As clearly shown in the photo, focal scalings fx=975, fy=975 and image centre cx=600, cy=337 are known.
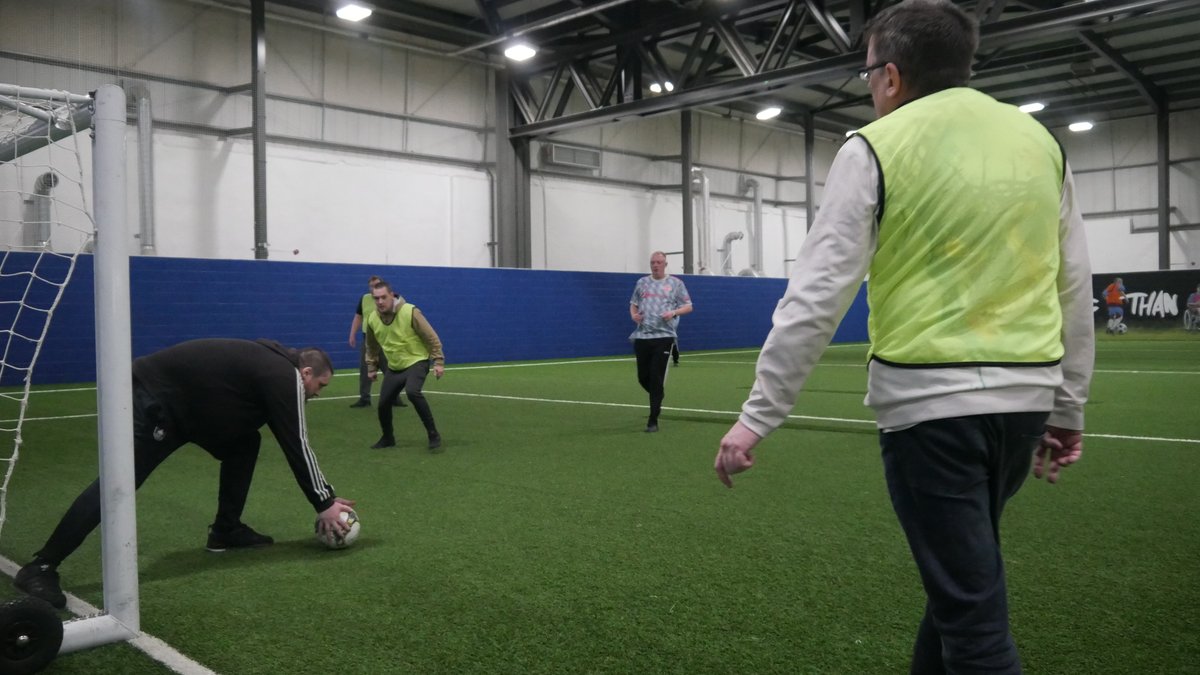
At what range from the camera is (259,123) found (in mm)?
17906

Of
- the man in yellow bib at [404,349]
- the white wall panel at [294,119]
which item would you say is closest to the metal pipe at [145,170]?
the white wall panel at [294,119]

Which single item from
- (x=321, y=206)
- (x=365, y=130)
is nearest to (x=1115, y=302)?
(x=365, y=130)

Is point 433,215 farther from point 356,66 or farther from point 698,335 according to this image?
point 698,335

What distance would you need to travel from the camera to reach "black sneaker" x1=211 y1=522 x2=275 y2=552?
4859 mm

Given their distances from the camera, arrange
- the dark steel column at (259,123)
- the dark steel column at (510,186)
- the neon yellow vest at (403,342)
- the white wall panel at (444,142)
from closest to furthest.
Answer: the neon yellow vest at (403,342) → the dark steel column at (259,123) → the white wall panel at (444,142) → the dark steel column at (510,186)

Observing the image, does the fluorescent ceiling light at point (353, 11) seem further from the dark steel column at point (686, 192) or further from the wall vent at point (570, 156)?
the dark steel column at point (686, 192)

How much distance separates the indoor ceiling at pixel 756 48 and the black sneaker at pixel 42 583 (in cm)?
1291

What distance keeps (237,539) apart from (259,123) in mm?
14607

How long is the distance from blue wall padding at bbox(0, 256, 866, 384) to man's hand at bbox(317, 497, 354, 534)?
38.0ft

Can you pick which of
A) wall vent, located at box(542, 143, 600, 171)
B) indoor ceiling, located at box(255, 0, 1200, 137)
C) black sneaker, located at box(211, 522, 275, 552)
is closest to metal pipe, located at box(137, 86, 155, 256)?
indoor ceiling, located at box(255, 0, 1200, 137)

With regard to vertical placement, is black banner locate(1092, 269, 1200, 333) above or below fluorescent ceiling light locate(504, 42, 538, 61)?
below

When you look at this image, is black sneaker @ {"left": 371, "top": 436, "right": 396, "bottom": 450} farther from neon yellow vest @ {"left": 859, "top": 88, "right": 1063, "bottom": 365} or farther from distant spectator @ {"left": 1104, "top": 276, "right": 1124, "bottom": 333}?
distant spectator @ {"left": 1104, "top": 276, "right": 1124, "bottom": 333}

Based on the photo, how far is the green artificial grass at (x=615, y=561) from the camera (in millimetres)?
3346

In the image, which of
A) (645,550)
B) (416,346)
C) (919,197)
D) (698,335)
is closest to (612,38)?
(698,335)
